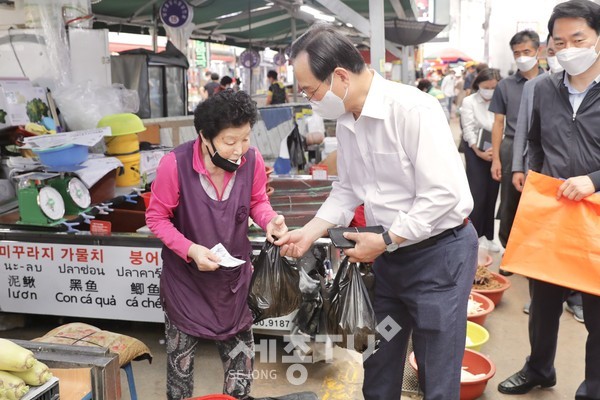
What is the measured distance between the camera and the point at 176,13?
9398 mm

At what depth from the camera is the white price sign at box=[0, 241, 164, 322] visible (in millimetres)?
3893

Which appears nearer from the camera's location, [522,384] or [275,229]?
[275,229]

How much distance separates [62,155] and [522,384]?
334cm

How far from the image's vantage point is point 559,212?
270 cm

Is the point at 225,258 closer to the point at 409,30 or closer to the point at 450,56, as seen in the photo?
the point at 409,30

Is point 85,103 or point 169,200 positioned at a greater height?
point 85,103

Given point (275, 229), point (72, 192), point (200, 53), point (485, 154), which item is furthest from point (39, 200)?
point (200, 53)

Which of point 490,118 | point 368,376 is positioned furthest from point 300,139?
point 368,376

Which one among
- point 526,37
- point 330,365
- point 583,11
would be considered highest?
point 526,37

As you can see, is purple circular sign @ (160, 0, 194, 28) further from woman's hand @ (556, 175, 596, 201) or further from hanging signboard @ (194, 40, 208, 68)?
hanging signboard @ (194, 40, 208, 68)

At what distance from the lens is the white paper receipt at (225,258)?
7.65 feet

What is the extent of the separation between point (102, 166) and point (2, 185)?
0.87 metres

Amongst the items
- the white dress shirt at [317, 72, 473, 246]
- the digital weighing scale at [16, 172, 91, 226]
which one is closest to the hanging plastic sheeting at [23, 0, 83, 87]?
the digital weighing scale at [16, 172, 91, 226]

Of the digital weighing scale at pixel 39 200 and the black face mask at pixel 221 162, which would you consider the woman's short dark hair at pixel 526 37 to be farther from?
the digital weighing scale at pixel 39 200
